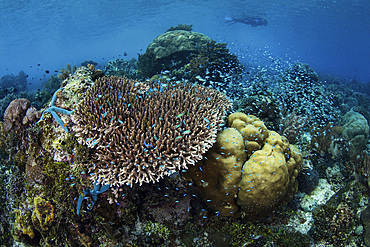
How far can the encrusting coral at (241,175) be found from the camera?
12.5 ft

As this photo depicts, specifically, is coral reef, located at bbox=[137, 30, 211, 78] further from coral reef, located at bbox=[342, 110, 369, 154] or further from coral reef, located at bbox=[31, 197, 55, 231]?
coral reef, located at bbox=[31, 197, 55, 231]

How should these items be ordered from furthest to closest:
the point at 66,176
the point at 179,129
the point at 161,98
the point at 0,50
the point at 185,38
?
the point at 0,50 → the point at 185,38 → the point at 161,98 → the point at 66,176 → the point at 179,129

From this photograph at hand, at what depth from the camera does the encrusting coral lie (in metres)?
3.82

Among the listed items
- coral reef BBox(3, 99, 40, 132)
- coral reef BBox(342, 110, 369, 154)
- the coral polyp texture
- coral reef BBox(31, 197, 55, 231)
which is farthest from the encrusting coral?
coral reef BBox(342, 110, 369, 154)

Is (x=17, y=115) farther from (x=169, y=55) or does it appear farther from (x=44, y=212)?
(x=169, y=55)

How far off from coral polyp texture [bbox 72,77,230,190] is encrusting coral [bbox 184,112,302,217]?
1.31 feet

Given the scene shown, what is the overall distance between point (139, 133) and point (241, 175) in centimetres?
237

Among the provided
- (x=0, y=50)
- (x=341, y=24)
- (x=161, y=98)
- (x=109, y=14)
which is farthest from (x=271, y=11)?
(x=0, y=50)

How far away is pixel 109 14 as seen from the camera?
145ft

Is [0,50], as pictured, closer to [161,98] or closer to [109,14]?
[109,14]

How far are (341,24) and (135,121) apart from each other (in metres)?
67.1

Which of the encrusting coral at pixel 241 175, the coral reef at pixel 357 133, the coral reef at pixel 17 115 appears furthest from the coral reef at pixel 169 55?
the encrusting coral at pixel 241 175

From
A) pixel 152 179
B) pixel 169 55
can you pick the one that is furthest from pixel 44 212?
pixel 169 55

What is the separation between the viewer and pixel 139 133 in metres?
3.44
